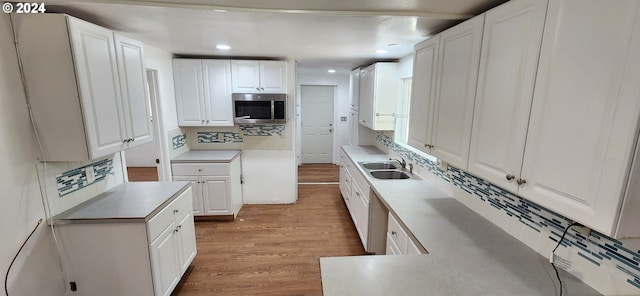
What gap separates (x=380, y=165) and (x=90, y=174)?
2.83 meters

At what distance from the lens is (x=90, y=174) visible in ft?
6.99

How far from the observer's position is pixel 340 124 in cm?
657

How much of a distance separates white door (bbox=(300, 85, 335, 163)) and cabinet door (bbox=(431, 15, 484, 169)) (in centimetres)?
473

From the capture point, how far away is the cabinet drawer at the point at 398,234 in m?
1.82

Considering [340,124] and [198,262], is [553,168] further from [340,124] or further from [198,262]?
[340,124]

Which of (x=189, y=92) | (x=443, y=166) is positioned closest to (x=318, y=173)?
(x=189, y=92)

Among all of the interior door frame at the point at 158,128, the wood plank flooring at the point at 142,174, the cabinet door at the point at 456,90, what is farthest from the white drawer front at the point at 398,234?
the wood plank flooring at the point at 142,174

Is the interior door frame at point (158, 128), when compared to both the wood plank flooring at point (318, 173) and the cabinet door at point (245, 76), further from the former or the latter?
the wood plank flooring at point (318, 173)

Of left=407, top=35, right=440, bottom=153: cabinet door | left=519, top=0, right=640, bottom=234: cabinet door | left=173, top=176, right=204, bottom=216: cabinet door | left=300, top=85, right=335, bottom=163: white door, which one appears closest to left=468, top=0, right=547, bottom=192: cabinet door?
left=519, top=0, right=640, bottom=234: cabinet door

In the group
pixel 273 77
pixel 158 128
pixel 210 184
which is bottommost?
pixel 210 184

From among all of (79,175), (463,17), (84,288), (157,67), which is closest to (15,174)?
(79,175)

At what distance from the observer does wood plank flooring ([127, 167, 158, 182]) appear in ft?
18.1

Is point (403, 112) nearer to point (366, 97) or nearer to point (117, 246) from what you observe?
point (366, 97)

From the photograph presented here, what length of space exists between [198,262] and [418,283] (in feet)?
7.86
